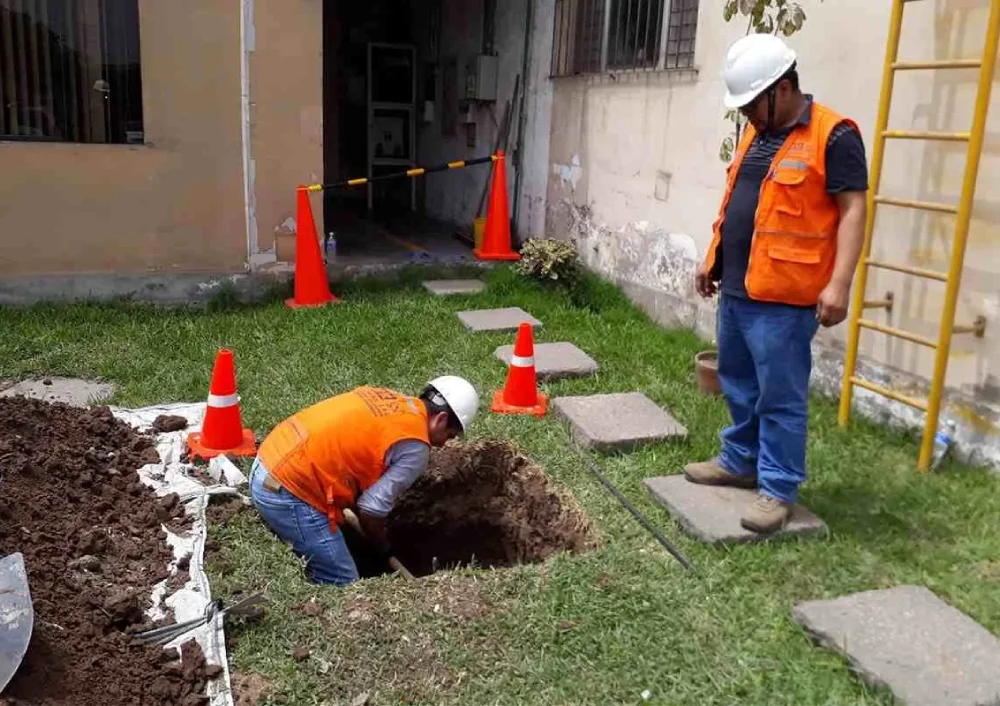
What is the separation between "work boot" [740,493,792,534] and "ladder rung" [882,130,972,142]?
73.3 inches

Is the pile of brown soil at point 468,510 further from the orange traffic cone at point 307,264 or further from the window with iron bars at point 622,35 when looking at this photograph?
the window with iron bars at point 622,35

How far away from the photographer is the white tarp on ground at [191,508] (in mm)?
2980

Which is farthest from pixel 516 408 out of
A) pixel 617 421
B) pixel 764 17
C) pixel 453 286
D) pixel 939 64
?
pixel 453 286

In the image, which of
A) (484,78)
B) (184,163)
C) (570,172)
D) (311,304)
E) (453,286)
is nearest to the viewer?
(184,163)

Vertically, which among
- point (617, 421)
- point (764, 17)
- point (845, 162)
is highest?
point (764, 17)

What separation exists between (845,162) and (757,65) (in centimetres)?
49

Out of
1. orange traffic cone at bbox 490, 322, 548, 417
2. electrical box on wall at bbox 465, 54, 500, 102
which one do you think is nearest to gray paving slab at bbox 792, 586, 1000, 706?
orange traffic cone at bbox 490, 322, 548, 417

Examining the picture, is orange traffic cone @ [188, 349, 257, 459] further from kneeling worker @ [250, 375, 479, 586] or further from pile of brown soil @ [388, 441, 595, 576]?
pile of brown soil @ [388, 441, 595, 576]

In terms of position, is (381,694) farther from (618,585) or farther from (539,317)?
(539,317)

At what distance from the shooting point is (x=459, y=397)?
3836mm

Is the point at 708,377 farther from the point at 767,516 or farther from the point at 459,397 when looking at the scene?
the point at 459,397

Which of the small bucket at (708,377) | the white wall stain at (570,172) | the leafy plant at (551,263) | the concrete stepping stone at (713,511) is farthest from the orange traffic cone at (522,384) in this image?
the white wall stain at (570,172)

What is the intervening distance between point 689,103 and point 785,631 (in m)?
4.34

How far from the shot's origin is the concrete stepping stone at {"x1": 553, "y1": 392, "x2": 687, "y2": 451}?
467cm
